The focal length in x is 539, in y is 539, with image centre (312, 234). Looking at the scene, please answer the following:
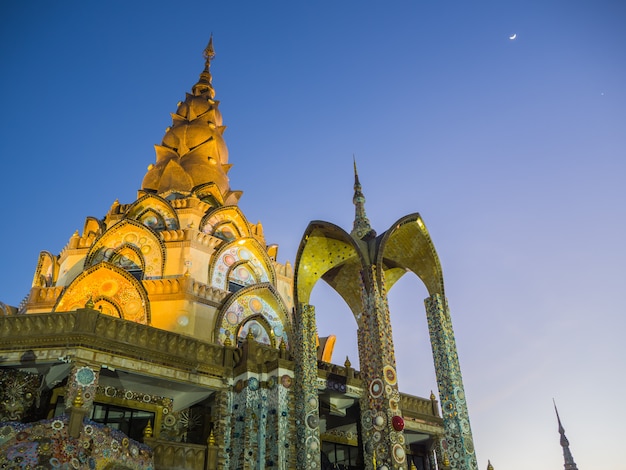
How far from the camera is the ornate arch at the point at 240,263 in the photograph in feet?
76.1

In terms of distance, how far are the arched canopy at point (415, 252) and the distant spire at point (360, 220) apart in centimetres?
70

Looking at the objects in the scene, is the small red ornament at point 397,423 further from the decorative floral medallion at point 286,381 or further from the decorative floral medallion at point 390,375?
the decorative floral medallion at point 286,381

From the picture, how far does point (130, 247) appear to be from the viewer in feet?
76.6

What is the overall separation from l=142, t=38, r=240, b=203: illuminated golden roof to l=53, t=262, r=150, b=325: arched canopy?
7284mm

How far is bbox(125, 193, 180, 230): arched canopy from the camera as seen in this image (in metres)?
24.7

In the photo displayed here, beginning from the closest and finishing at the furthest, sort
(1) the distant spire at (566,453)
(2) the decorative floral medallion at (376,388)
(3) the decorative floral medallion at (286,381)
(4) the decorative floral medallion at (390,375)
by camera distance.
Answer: (2) the decorative floral medallion at (376,388) → (4) the decorative floral medallion at (390,375) → (3) the decorative floral medallion at (286,381) → (1) the distant spire at (566,453)

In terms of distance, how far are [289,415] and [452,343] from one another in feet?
16.6

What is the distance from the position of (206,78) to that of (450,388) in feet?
90.7

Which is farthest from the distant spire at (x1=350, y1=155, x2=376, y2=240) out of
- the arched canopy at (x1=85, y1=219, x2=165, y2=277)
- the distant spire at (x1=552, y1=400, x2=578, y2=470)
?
the distant spire at (x1=552, y1=400, x2=578, y2=470)

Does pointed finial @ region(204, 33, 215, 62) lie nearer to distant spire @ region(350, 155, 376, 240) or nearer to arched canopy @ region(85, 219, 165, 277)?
arched canopy @ region(85, 219, 165, 277)

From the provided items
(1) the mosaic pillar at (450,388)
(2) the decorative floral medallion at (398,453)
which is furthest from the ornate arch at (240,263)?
(2) the decorative floral medallion at (398,453)

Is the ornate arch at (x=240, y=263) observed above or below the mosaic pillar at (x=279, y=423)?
above

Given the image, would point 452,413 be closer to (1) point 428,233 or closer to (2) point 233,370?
(1) point 428,233

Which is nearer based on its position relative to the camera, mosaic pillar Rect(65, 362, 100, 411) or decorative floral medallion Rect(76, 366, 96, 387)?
mosaic pillar Rect(65, 362, 100, 411)
